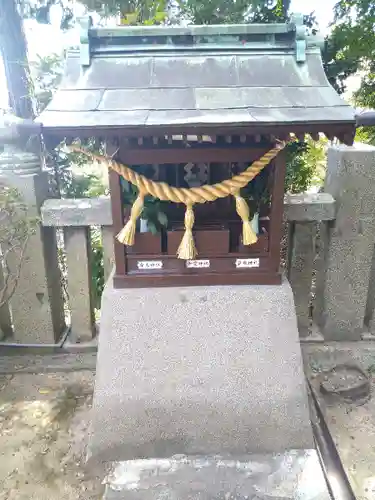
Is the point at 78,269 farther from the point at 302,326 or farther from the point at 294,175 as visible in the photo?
the point at 294,175

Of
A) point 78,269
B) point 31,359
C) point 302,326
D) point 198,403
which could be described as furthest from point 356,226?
point 31,359

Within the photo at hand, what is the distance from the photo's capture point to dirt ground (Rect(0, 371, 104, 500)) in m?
2.30

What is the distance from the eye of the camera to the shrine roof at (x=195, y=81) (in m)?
1.92

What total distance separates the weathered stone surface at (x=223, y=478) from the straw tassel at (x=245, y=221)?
1.25 metres

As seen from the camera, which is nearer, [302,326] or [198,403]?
[198,403]

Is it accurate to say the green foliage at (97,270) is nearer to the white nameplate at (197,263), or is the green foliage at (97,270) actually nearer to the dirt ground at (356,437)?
the white nameplate at (197,263)

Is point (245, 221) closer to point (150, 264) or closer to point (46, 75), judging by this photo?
point (150, 264)

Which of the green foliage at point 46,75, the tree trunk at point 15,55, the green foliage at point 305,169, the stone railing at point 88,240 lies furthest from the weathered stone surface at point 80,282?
the green foliage at point 305,169

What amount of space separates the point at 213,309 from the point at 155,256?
460 millimetres

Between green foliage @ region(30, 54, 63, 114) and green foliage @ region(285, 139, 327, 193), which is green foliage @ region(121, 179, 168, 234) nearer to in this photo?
green foliage @ region(30, 54, 63, 114)

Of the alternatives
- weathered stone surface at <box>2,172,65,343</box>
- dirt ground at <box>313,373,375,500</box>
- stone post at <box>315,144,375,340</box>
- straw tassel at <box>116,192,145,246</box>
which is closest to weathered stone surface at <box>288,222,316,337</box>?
stone post at <box>315,144,375,340</box>

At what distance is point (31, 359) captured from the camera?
3.29 metres

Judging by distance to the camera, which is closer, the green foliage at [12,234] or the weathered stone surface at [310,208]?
the green foliage at [12,234]

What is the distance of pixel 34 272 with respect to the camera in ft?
10.0
